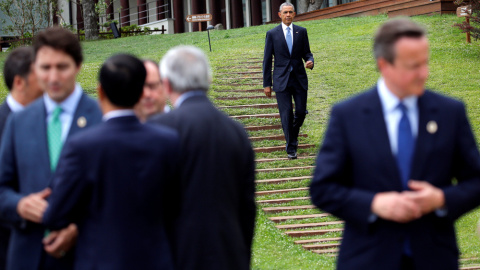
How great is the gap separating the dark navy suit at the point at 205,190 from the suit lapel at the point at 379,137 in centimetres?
72

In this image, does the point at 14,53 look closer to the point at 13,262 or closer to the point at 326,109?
the point at 13,262

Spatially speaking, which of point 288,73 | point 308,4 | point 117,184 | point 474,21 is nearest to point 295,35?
point 288,73

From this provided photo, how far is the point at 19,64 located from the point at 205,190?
1287 mm

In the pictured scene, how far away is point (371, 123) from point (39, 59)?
5.22 ft

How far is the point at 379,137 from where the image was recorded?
3.38m

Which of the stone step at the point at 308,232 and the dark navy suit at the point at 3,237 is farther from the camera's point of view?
the stone step at the point at 308,232

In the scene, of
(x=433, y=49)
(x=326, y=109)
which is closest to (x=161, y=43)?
(x=433, y=49)

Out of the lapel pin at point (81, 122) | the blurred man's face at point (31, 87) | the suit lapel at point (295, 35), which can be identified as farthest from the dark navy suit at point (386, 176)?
the suit lapel at point (295, 35)

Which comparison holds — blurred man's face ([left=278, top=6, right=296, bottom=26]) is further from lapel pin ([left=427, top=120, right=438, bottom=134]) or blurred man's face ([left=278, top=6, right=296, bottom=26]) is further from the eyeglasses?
lapel pin ([left=427, top=120, right=438, bottom=134])

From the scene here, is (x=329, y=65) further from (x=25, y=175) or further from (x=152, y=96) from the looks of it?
(x=25, y=175)

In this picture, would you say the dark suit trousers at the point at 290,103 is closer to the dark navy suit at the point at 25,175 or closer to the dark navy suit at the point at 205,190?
the dark navy suit at the point at 205,190

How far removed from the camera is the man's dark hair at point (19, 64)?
418 centimetres

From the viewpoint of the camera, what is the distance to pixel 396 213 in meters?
3.21

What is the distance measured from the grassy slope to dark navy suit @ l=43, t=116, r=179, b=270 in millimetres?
3999
